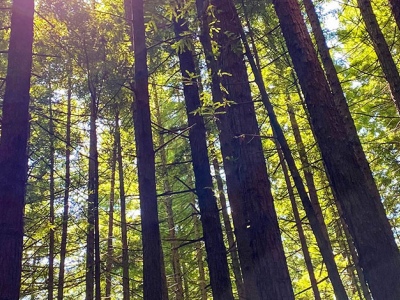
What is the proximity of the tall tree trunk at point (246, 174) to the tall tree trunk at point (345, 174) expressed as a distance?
0.66 metres

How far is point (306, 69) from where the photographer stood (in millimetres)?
4219

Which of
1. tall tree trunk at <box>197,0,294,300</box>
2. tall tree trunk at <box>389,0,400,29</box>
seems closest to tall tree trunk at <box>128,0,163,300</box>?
tall tree trunk at <box>197,0,294,300</box>

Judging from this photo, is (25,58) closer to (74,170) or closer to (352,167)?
(352,167)

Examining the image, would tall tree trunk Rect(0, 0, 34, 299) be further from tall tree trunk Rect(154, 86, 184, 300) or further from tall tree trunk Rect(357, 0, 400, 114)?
tall tree trunk Rect(154, 86, 184, 300)

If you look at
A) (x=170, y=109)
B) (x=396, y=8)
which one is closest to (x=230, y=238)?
(x=170, y=109)

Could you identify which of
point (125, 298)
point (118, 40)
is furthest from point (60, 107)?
point (125, 298)

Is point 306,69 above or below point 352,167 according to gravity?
above

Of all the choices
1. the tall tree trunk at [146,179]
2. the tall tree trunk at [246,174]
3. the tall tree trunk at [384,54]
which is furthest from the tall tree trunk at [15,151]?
the tall tree trunk at [384,54]

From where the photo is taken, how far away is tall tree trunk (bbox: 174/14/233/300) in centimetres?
514

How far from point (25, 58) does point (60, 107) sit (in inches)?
277

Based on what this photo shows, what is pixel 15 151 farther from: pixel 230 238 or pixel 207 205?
pixel 230 238

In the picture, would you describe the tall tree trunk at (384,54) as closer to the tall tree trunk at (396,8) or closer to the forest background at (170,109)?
the forest background at (170,109)

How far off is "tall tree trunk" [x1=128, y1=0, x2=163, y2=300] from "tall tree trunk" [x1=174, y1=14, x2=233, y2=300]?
53 centimetres

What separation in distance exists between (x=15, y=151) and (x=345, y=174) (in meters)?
3.69
